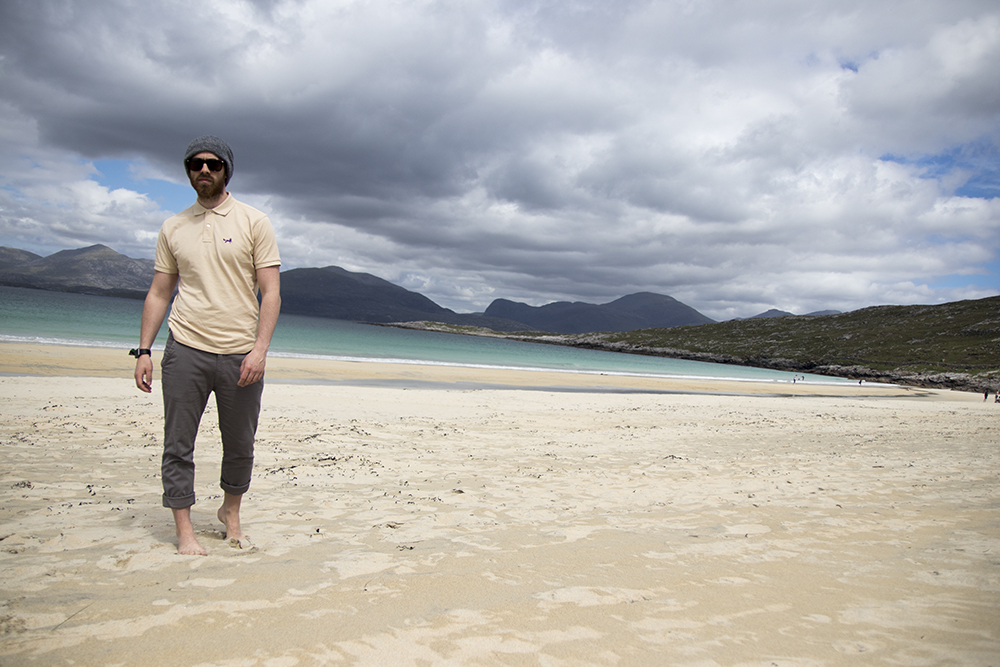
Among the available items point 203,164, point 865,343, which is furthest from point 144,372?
point 865,343

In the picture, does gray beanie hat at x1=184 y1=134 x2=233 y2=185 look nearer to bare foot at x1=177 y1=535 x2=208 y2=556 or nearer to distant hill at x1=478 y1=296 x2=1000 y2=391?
bare foot at x1=177 y1=535 x2=208 y2=556

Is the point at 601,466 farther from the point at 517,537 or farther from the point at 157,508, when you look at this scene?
the point at 157,508

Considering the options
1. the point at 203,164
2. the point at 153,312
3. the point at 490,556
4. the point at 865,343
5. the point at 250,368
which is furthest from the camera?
the point at 865,343

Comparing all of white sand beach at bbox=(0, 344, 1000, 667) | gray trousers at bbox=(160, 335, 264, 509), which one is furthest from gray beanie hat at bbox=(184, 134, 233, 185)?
white sand beach at bbox=(0, 344, 1000, 667)

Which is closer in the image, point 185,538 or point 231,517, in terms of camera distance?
point 185,538

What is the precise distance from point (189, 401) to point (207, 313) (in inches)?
25.5

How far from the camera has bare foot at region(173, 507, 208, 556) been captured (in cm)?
375

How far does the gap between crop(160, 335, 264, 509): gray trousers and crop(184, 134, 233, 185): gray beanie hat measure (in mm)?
1332

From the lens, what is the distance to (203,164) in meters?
3.76

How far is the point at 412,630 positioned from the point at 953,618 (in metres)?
3.35

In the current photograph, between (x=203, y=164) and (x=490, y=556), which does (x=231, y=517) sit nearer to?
(x=490, y=556)

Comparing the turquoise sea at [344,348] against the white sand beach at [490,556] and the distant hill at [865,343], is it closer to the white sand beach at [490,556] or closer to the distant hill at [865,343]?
the distant hill at [865,343]

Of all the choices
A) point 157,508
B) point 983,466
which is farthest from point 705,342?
point 157,508

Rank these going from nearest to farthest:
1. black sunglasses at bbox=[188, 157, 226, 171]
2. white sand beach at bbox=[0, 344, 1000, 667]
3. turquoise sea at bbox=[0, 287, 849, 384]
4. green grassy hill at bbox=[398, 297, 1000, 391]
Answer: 1. white sand beach at bbox=[0, 344, 1000, 667]
2. black sunglasses at bbox=[188, 157, 226, 171]
3. turquoise sea at bbox=[0, 287, 849, 384]
4. green grassy hill at bbox=[398, 297, 1000, 391]
